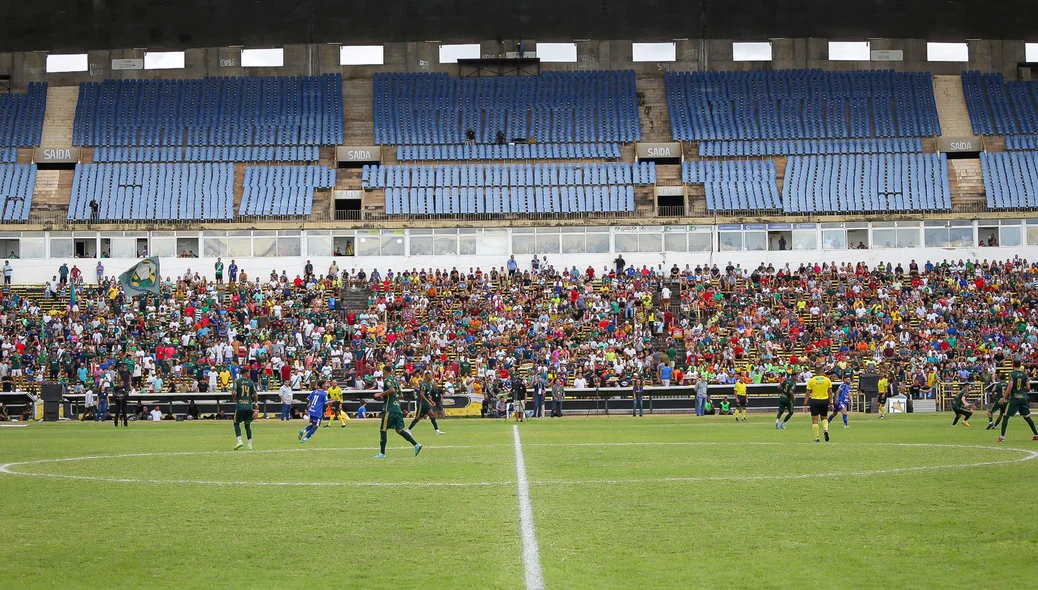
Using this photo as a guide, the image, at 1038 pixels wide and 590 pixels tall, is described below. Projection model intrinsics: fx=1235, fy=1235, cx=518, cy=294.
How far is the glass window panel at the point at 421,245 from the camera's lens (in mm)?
67250

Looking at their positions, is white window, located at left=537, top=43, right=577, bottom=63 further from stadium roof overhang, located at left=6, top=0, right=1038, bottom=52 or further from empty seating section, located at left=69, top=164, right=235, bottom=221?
empty seating section, located at left=69, top=164, right=235, bottom=221

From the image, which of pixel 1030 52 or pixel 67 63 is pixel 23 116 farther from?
pixel 1030 52

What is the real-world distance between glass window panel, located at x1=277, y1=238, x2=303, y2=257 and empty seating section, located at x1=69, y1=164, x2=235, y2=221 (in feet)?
11.7

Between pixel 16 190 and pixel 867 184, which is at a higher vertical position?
pixel 867 184

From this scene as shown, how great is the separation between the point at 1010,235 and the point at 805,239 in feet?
36.3

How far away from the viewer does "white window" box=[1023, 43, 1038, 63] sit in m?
79.7

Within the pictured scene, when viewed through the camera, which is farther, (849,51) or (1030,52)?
(849,51)

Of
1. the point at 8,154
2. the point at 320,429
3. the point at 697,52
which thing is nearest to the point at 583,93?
the point at 697,52

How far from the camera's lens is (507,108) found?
77.1 m

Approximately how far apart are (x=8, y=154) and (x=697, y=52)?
1687 inches

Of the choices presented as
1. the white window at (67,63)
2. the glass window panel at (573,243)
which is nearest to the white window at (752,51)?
the glass window panel at (573,243)

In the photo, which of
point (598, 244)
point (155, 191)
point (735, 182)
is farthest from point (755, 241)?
point (155, 191)

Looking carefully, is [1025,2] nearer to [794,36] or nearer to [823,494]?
[794,36]

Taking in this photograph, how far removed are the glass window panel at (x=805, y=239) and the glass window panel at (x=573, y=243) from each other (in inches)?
462
